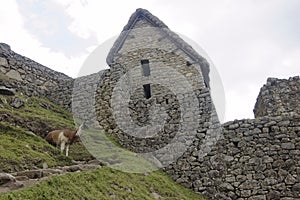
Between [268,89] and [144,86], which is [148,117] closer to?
[144,86]

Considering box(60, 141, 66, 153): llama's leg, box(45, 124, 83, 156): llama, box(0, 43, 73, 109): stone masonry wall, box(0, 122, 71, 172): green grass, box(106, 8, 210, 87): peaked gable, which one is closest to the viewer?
box(0, 122, 71, 172): green grass

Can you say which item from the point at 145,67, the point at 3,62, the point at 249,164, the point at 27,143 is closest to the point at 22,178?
the point at 27,143

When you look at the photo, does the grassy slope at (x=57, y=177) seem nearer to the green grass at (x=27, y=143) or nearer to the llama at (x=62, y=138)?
the green grass at (x=27, y=143)

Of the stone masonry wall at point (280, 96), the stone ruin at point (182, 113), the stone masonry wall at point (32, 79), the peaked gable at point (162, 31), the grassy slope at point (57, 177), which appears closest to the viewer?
the grassy slope at point (57, 177)

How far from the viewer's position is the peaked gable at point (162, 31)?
50.5 feet

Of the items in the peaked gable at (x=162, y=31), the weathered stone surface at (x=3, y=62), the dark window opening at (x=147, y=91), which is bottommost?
the dark window opening at (x=147, y=91)

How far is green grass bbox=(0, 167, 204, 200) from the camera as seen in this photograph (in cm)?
507

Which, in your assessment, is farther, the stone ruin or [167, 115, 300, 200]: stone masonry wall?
the stone ruin

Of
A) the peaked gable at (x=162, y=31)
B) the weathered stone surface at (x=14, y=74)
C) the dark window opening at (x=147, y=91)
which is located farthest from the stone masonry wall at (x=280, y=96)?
the weathered stone surface at (x=14, y=74)

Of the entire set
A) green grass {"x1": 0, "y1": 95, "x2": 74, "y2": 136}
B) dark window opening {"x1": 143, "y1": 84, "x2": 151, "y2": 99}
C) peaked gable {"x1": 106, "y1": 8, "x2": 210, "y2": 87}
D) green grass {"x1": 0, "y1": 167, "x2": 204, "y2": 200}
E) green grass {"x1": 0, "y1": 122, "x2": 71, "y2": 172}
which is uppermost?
peaked gable {"x1": 106, "y1": 8, "x2": 210, "y2": 87}

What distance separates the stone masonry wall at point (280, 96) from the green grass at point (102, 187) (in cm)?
700

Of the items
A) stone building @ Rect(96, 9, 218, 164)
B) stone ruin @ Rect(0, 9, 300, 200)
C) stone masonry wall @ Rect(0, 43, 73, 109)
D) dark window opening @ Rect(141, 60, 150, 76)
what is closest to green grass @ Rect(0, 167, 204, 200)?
stone ruin @ Rect(0, 9, 300, 200)

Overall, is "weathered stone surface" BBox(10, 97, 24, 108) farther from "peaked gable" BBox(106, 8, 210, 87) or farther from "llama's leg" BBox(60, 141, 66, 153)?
"peaked gable" BBox(106, 8, 210, 87)

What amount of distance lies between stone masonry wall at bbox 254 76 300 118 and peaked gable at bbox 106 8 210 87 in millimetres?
2559
